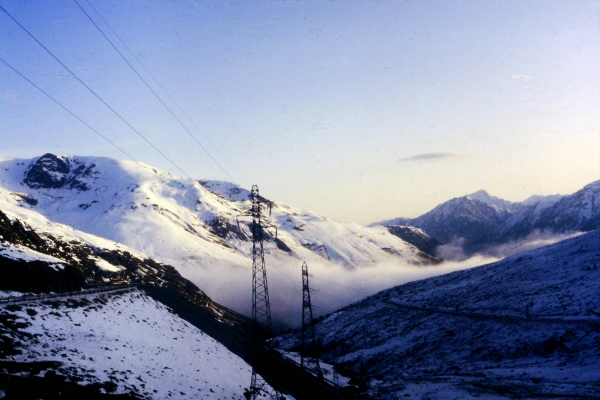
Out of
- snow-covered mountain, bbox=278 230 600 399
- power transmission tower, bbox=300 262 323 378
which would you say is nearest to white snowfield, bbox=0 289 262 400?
power transmission tower, bbox=300 262 323 378

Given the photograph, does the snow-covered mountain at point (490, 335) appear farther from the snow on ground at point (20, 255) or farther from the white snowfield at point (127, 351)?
the snow on ground at point (20, 255)

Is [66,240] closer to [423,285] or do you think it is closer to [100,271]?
[100,271]

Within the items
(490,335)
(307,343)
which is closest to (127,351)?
(490,335)

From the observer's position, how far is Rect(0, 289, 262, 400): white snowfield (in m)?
22.9

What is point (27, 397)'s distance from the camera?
16406 millimetres

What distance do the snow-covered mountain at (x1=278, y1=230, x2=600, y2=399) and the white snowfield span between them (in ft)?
54.1

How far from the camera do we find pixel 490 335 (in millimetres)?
46625

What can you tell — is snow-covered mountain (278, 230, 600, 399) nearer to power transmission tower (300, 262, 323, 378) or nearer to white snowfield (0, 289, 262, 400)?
power transmission tower (300, 262, 323, 378)

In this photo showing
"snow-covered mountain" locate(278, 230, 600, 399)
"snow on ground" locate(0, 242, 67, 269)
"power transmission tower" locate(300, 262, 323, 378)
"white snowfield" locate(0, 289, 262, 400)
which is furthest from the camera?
"power transmission tower" locate(300, 262, 323, 378)

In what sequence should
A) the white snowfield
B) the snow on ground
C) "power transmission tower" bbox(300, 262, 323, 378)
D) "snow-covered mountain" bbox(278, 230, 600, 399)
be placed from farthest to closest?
"power transmission tower" bbox(300, 262, 323, 378), the snow on ground, "snow-covered mountain" bbox(278, 230, 600, 399), the white snowfield

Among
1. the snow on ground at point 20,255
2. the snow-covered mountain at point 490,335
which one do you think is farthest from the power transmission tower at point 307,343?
the snow on ground at point 20,255

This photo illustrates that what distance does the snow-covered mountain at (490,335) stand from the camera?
33.2 meters

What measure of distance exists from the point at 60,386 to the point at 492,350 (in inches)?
1712

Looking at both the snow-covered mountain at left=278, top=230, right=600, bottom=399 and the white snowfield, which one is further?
the snow-covered mountain at left=278, top=230, right=600, bottom=399
